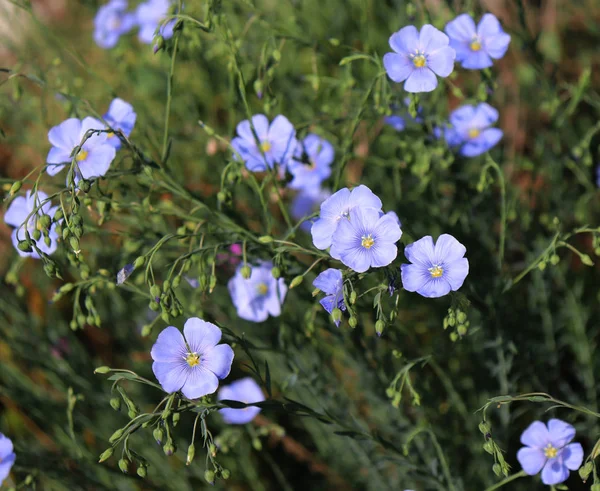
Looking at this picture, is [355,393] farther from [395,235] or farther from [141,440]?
[395,235]

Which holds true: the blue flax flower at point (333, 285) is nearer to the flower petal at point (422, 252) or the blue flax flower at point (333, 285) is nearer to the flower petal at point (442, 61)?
the flower petal at point (422, 252)

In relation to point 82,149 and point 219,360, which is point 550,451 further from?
point 82,149

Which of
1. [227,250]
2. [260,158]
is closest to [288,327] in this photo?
[227,250]

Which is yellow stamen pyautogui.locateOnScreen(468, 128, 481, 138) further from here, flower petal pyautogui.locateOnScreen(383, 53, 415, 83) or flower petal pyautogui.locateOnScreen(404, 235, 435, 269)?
flower petal pyautogui.locateOnScreen(404, 235, 435, 269)

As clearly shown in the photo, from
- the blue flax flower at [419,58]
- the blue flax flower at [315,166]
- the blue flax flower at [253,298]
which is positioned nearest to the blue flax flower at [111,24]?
the blue flax flower at [315,166]

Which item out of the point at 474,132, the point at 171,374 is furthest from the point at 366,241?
the point at 474,132
